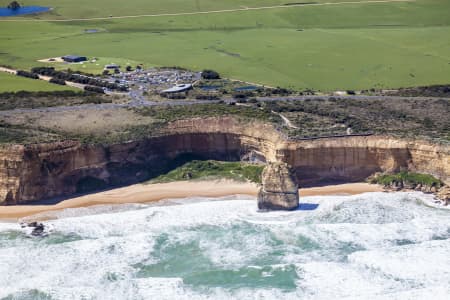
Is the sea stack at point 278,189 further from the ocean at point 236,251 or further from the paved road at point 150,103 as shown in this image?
the paved road at point 150,103

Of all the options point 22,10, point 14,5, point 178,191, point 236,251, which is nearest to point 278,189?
point 236,251

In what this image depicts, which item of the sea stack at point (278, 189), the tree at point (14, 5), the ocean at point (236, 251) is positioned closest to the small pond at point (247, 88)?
the ocean at point (236, 251)

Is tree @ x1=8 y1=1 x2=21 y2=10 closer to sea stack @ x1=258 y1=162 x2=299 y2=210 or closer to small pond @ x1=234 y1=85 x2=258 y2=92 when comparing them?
small pond @ x1=234 y1=85 x2=258 y2=92

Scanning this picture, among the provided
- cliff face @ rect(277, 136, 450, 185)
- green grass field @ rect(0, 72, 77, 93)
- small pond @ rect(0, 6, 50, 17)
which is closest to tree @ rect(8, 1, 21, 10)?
small pond @ rect(0, 6, 50, 17)

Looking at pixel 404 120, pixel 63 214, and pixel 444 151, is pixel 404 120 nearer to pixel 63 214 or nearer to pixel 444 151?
pixel 444 151

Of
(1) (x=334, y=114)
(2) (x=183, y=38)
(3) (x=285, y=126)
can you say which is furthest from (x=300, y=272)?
(2) (x=183, y=38)

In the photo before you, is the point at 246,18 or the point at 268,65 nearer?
the point at 268,65

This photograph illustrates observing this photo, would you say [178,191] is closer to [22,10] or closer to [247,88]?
[247,88]
